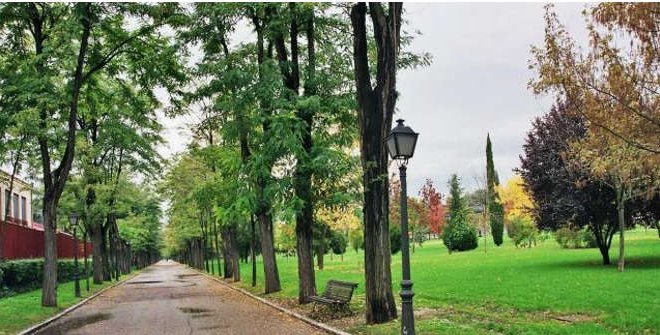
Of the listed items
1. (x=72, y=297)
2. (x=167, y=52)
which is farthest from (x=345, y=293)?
(x=72, y=297)

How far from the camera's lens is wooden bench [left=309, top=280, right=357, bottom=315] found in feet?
46.9

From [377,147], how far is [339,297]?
3.85m

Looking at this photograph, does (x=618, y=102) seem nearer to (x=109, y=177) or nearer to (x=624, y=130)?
(x=624, y=130)

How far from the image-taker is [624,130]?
13195 millimetres

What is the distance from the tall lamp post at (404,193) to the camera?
32.2 ft

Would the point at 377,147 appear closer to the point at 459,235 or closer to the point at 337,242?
the point at 459,235

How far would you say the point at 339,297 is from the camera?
14594mm

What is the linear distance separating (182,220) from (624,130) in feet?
140

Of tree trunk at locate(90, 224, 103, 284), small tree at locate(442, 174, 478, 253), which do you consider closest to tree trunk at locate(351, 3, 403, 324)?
tree trunk at locate(90, 224, 103, 284)

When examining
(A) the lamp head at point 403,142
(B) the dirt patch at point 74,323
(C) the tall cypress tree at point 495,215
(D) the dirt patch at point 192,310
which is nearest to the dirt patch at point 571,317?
(A) the lamp head at point 403,142

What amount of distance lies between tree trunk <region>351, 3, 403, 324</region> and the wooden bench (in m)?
1.44

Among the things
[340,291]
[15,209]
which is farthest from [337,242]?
[340,291]

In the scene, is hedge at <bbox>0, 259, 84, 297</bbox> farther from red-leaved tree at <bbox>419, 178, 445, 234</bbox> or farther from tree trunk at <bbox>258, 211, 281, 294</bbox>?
red-leaved tree at <bbox>419, 178, 445, 234</bbox>

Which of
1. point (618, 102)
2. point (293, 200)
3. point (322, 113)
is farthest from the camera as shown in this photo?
point (322, 113)
